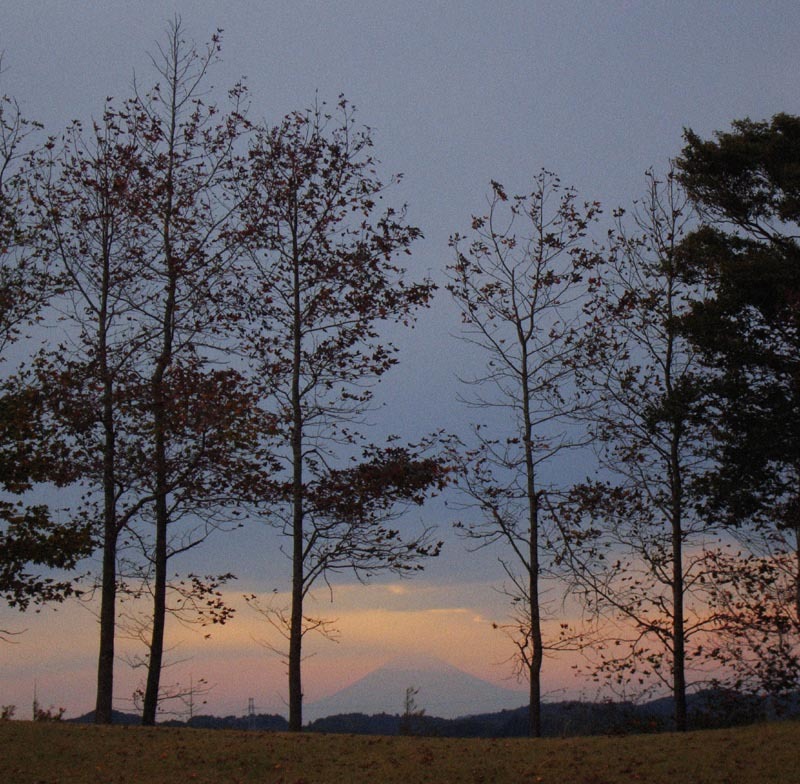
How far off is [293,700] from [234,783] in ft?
19.5

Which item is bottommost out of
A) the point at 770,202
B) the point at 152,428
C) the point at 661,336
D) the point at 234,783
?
the point at 234,783

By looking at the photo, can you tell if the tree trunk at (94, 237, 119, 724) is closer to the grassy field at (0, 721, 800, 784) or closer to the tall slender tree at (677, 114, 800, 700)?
the grassy field at (0, 721, 800, 784)

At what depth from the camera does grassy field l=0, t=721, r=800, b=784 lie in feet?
53.4

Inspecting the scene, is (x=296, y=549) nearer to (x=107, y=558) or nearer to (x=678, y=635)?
(x=107, y=558)

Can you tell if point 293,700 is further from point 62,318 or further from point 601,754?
point 62,318

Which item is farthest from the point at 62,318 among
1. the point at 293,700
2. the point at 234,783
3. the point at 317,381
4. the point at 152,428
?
the point at 234,783

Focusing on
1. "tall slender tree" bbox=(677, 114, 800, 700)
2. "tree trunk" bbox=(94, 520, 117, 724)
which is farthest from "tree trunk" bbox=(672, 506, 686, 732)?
"tree trunk" bbox=(94, 520, 117, 724)

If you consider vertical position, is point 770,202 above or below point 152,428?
above

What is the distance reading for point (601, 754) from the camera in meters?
17.6

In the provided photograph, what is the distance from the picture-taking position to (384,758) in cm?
1770

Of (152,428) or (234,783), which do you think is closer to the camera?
(234,783)

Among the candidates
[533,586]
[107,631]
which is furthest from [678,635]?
[107,631]

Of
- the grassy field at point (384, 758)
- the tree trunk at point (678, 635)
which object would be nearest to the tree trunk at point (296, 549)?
the grassy field at point (384, 758)

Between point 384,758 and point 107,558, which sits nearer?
point 384,758
